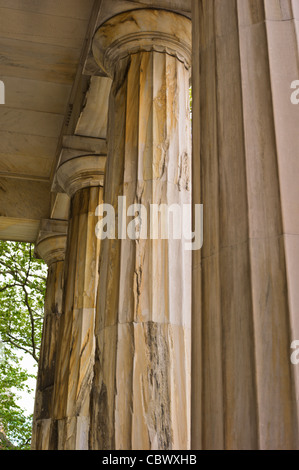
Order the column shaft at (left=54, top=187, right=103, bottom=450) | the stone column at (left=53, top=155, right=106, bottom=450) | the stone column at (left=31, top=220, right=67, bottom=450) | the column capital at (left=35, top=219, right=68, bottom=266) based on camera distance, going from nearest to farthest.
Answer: the column shaft at (left=54, top=187, right=103, bottom=450) < the stone column at (left=53, top=155, right=106, bottom=450) < the stone column at (left=31, top=220, right=67, bottom=450) < the column capital at (left=35, top=219, right=68, bottom=266)

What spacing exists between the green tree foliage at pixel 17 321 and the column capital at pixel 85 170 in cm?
6991

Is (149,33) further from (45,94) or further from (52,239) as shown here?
(52,239)

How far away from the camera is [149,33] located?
4856cm

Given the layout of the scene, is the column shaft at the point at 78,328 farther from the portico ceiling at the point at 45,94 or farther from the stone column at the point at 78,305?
the portico ceiling at the point at 45,94

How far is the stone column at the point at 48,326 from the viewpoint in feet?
290

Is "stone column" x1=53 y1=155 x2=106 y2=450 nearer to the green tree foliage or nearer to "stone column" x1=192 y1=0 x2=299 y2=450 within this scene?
"stone column" x1=192 y1=0 x2=299 y2=450

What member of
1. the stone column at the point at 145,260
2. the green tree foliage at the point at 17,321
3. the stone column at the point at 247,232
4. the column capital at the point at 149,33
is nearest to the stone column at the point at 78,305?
the stone column at the point at 145,260

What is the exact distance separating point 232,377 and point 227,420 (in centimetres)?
130

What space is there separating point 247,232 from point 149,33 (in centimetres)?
3200

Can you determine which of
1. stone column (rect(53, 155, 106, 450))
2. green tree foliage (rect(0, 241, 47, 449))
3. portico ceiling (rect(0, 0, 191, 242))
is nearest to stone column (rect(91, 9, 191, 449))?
portico ceiling (rect(0, 0, 191, 242))

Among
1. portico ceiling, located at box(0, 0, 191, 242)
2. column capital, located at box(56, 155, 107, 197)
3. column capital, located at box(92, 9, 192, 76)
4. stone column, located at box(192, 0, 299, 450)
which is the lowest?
stone column, located at box(192, 0, 299, 450)

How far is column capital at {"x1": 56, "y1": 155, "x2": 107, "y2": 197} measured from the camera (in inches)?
3049

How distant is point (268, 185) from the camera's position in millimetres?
21141

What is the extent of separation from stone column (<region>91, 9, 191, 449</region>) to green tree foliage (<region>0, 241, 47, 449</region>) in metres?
101
